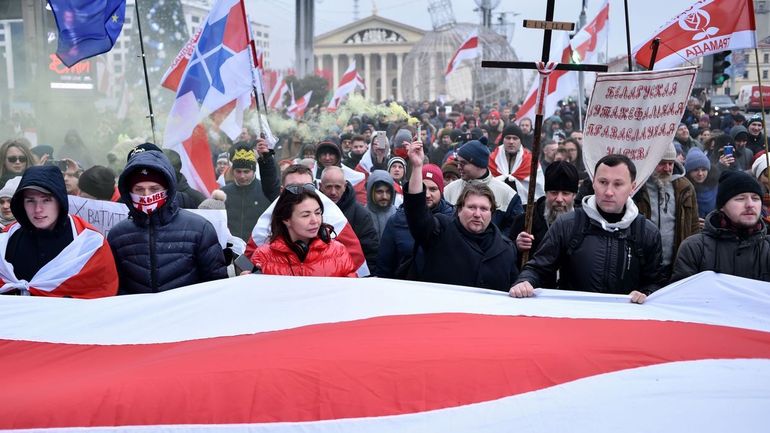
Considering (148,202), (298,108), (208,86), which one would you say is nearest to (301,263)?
(148,202)

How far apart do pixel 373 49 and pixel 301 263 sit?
104 meters

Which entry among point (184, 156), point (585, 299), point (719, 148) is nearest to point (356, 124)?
point (719, 148)

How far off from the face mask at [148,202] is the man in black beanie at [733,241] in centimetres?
257

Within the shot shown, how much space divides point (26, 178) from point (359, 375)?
212 cm

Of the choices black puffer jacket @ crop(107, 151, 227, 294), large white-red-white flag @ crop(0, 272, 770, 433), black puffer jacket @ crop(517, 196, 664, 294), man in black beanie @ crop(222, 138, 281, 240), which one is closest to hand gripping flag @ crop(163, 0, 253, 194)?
man in black beanie @ crop(222, 138, 281, 240)

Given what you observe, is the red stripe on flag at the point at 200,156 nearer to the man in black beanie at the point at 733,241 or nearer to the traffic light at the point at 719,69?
the man in black beanie at the point at 733,241

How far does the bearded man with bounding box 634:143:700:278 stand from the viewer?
5984 mm

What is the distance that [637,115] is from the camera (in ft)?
16.5

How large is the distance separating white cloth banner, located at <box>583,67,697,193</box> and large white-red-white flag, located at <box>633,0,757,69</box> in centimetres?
202

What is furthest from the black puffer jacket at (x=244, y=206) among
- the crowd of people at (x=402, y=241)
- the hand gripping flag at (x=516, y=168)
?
the hand gripping flag at (x=516, y=168)

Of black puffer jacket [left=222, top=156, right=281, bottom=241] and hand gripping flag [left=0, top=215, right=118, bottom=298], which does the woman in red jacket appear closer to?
hand gripping flag [left=0, top=215, right=118, bottom=298]

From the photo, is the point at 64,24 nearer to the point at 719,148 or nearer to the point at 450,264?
the point at 450,264

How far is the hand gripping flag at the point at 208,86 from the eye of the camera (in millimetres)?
7469

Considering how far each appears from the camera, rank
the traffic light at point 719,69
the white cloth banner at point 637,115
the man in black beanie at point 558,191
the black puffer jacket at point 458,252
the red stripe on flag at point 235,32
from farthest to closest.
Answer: the traffic light at point 719,69
the red stripe on flag at point 235,32
the man in black beanie at point 558,191
the white cloth banner at point 637,115
the black puffer jacket at point 458,252
